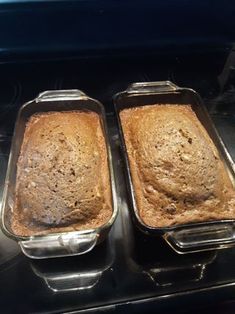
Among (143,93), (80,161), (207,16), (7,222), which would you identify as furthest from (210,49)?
(7,222)

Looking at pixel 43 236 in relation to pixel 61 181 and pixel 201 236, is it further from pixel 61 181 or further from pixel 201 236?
pixel 201 236

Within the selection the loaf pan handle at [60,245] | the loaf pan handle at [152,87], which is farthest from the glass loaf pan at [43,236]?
the loaf pan handle at [152,87]

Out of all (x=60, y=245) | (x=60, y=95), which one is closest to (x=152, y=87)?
(x=60, y=95)

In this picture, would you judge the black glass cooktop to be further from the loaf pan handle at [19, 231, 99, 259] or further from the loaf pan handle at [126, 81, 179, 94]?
the loaf pan handle at [126, 81, 179, 94]

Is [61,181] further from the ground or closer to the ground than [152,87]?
closer to the ground

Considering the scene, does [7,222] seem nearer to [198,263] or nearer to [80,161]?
[80,161]
